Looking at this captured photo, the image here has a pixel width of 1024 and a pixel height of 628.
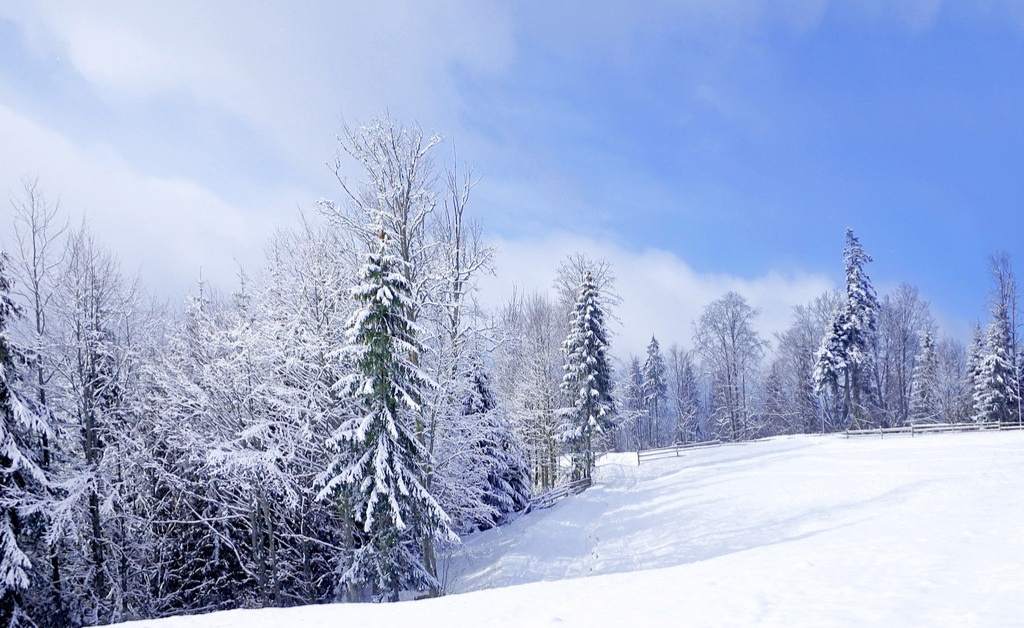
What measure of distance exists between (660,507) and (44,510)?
65.8 ft

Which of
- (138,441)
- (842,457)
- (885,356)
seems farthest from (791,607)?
(885,356)

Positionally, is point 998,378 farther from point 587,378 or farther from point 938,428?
point 587,378

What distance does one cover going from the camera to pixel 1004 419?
37.4 metres

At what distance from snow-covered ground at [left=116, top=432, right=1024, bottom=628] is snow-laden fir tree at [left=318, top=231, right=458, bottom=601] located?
241 cm

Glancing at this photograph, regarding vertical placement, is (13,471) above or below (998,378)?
above

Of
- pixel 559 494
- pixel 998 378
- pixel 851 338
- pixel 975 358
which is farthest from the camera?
pixel 975 358

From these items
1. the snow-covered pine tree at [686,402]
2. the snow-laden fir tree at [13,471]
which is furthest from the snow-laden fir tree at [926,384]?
the snow-laden fir tree at [13,471]

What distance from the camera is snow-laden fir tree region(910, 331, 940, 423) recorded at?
156 ft

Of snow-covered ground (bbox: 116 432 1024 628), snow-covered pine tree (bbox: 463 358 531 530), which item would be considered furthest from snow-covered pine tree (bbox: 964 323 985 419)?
snow-covered pine tree (bbox: 463 358 531 530)

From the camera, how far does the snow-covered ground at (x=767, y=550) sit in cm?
674

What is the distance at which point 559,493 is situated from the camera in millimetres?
26984

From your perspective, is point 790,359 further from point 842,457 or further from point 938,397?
point 842,457

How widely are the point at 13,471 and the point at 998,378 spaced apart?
52.4 meters

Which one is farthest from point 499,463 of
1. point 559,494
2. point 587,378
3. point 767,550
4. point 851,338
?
point 851,338
